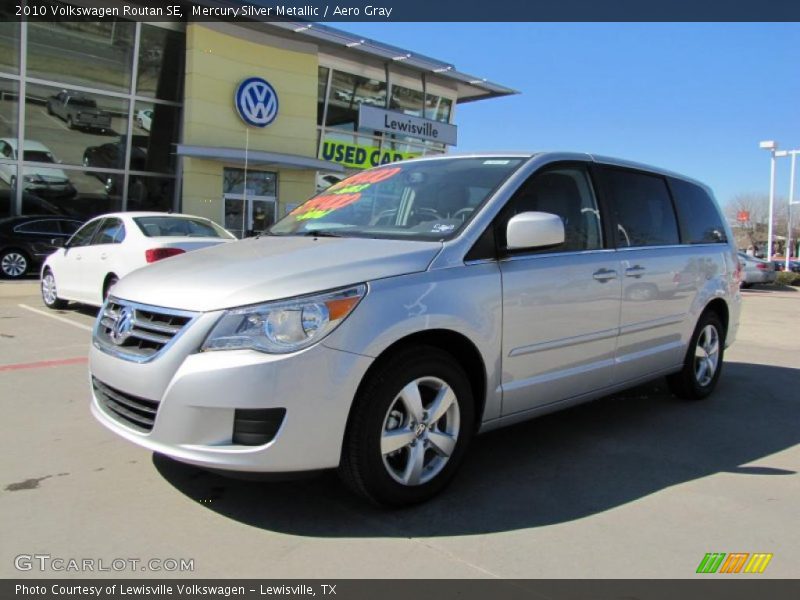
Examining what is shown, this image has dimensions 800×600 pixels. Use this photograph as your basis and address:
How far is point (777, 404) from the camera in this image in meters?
5.57

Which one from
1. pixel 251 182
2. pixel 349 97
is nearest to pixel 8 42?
pixel 251 182

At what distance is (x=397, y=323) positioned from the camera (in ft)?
9.95

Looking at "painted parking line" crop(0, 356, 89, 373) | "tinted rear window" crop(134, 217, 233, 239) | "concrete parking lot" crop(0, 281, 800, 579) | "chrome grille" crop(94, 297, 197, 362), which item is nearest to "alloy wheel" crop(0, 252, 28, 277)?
"tinted rear window" crop(134, 217, 233, 239)

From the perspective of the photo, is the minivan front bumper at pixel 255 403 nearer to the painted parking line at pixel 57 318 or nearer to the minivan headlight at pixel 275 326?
the minivan headlight at pixel 275 326

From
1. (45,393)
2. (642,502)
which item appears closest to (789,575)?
(642,502)

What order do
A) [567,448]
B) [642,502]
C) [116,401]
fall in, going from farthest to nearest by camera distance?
1. [567,448]
2. [642,502]
3. [116,401]

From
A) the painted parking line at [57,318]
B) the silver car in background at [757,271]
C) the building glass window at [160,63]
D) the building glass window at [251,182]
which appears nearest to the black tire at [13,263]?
the painted parking line at [57,318]

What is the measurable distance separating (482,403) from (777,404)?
3387 millimetres

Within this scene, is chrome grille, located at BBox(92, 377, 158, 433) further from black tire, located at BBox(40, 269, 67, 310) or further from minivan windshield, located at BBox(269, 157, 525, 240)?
black tire, located at BBox(40, 269, 67, 310)

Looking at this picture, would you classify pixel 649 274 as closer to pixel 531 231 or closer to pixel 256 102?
pixel 531 231

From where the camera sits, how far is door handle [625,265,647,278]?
4.43 metres

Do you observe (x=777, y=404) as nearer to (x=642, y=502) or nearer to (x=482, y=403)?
(x=642, y=502)

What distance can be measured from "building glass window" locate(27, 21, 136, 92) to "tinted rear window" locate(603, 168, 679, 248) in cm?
1820

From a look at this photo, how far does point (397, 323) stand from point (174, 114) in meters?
19.8
